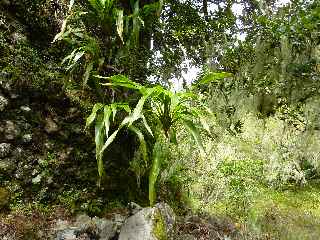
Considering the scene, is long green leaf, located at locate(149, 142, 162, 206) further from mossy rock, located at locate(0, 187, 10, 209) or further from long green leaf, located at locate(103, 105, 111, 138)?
mossy rock, located at locate(0, 187, 10, 209)

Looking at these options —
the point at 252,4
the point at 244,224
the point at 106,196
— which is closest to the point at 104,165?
the point at 106,196

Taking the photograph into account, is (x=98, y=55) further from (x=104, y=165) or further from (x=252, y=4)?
(x=252, y=4)

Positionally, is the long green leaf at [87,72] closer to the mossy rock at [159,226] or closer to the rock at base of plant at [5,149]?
the rock at base of plant at [5,149]

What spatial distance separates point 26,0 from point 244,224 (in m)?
4.77

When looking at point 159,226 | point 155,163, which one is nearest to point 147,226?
point 159,226

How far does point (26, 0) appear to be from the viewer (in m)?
4.30

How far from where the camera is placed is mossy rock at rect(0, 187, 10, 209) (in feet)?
11.6

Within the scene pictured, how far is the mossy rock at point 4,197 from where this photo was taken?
3.53 meters

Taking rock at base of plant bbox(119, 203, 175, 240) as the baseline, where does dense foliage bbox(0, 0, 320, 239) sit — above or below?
above

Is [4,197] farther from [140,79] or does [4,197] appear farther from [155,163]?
[140,79]

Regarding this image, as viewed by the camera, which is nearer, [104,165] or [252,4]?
[104,165]

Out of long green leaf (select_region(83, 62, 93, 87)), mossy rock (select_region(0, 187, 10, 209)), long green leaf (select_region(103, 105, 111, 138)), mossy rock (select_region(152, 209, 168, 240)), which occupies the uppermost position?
long green leaf (select_region(83, 62, 93, 87))

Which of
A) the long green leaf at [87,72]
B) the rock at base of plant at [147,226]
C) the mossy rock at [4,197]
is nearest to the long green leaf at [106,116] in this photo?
the long green leaf at [87,72]

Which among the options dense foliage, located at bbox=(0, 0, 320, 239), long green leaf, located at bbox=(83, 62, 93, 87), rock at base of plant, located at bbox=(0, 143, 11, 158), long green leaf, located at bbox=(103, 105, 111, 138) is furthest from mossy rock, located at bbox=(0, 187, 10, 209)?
long green leaf, located at bbox=(83, 62, 93, 87)
